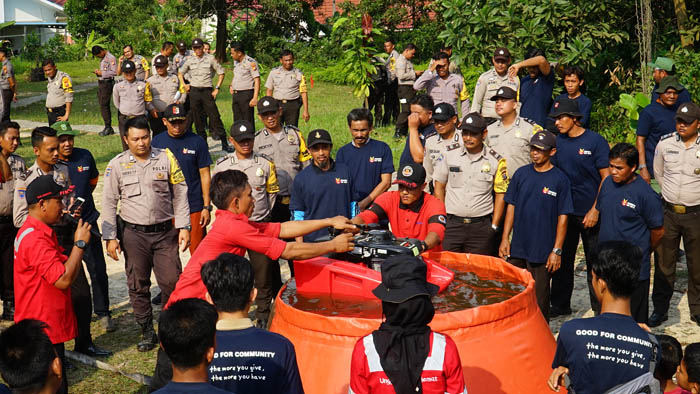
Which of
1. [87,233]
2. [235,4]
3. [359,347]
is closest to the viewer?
[359,347]

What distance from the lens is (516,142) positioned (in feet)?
28.2

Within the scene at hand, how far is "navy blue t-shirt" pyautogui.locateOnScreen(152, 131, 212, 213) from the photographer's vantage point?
919cm

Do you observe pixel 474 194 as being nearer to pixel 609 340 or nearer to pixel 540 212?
pixel 540 212

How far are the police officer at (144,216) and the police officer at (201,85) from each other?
8.67m

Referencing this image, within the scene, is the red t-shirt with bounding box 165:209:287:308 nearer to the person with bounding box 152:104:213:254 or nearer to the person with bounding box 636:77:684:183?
the person with bounding box 152:104:213:254

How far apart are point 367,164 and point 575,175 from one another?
7.59 ft

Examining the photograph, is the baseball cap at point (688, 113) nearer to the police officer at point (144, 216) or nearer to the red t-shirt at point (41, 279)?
the police officer at point (144, 216)

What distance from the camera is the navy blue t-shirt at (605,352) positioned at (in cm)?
417

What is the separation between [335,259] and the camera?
651 cm

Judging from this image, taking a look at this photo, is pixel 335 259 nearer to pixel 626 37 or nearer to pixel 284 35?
pixel 626 37

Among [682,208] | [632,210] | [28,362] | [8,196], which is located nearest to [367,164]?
[632,210]

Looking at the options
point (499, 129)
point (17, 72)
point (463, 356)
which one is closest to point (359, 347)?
point (463, 356)

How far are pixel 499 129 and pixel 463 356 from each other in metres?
3.89

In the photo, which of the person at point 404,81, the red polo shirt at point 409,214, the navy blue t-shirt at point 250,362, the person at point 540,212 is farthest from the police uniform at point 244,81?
the navy blue t-shirt at point 250,362
